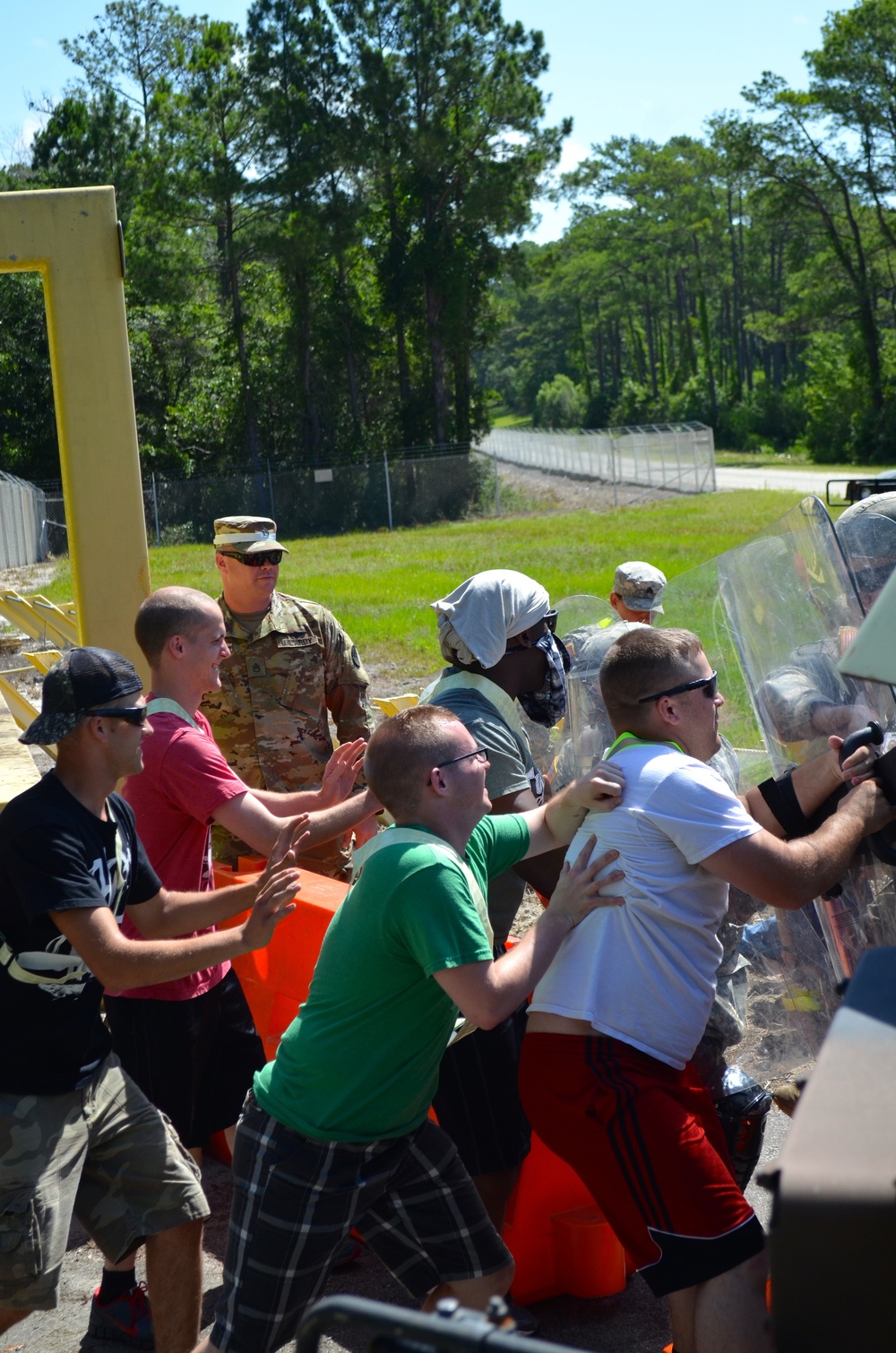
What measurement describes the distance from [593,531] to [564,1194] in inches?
1097

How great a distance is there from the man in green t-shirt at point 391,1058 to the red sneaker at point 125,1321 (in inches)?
33.1

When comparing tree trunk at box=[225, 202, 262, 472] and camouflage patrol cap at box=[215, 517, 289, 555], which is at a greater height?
tree trunk at box=[225, 202, 262, 472]

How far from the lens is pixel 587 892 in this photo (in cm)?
259

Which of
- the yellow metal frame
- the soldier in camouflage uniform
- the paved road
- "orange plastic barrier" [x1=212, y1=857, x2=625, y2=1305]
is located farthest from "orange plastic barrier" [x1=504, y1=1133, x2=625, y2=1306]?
the paved road

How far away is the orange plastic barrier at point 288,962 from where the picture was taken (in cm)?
365

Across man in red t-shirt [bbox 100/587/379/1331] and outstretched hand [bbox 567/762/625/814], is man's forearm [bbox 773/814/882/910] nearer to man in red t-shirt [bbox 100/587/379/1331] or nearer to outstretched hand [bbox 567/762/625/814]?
outstretched hand [bbox 567/762/625/814]

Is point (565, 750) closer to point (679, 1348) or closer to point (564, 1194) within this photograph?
point (564, 1194)

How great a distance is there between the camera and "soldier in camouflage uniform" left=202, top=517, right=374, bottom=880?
5109mm

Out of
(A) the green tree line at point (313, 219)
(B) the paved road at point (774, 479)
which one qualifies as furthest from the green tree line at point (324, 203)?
(B) the paved road at point (774, 479)

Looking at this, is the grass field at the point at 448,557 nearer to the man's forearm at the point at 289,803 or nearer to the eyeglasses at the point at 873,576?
the man's forearm at the point at 289,803

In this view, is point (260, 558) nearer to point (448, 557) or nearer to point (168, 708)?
point (168, 708)

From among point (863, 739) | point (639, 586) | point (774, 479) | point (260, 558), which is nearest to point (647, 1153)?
point (863, 739)

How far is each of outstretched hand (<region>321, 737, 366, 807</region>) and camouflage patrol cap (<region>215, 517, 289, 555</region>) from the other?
1.46 meters

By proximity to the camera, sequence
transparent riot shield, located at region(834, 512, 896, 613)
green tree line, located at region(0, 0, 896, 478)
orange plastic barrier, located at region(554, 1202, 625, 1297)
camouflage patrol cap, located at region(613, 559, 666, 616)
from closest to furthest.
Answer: orange plastic barrier, located at region(554, 1202, 625, 1297), transparent riot shield, located at region(834, 512, 896, 613), camouflage patrol cap, located at region(613, 559, 666, 616), green tree line, located at region(0, 0, 896, 478)
